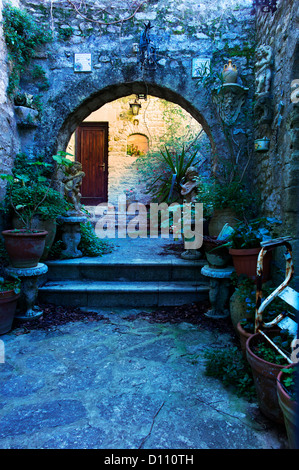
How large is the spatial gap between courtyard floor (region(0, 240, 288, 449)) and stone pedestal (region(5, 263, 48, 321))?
0.15 metres

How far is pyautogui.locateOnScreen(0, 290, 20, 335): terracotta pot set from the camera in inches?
103

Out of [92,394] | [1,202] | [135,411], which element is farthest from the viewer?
[1,202]

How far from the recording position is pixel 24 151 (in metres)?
3.91

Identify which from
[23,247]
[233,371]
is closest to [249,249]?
[233,371]

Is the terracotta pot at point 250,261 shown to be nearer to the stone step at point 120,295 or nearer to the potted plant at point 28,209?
the stone step at point 120,295

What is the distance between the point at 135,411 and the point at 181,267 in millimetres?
2078

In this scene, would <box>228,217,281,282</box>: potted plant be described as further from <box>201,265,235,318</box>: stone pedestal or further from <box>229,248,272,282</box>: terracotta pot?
<box>201,265,235,318</box>: stone pedestal

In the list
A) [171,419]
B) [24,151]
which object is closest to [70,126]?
[24,151]

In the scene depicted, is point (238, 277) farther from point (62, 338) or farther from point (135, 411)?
point (62, 338)

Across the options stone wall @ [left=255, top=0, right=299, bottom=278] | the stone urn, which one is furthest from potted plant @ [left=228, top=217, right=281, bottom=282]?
the stone urn

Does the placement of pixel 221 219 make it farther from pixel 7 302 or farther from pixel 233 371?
pixel 7 302

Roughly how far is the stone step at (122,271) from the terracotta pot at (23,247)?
0.70m

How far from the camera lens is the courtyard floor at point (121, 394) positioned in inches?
58.0

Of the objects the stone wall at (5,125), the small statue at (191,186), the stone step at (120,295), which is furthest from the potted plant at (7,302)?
the small statue at (191,186)
